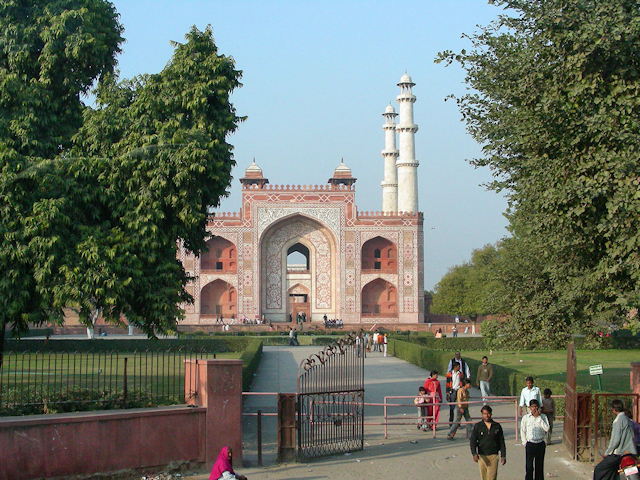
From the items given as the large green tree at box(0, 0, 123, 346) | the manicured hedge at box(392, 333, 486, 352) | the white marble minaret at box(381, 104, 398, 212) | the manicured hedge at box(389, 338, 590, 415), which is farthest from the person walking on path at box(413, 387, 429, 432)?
the white marble minaret at box(381, 104, 398, 212)

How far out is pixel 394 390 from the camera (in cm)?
1346

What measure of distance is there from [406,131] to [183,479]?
34489 mm

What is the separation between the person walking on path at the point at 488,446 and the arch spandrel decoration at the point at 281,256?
107ft

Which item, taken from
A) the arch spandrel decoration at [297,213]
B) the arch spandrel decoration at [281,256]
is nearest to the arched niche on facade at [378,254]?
the arch spandrel decoration at [281,256]

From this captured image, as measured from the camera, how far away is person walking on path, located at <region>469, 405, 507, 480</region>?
5.61 m

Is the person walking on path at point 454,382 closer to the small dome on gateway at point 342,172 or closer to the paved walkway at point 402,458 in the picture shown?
the paved walkway at point 402,458

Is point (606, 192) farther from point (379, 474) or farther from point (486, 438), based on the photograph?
point (379, 474)

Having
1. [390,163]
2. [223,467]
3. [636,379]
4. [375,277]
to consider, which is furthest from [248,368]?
[390,163]

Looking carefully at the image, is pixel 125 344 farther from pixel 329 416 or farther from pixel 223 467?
pixel 223 467

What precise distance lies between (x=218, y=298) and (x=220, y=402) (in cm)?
3235

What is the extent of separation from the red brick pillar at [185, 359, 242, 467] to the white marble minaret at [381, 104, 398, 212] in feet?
118

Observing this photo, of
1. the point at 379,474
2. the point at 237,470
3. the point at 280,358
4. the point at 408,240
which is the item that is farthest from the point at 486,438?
the point at 408,240

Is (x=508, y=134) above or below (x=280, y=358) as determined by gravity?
above

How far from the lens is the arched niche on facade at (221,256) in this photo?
3888 cm
